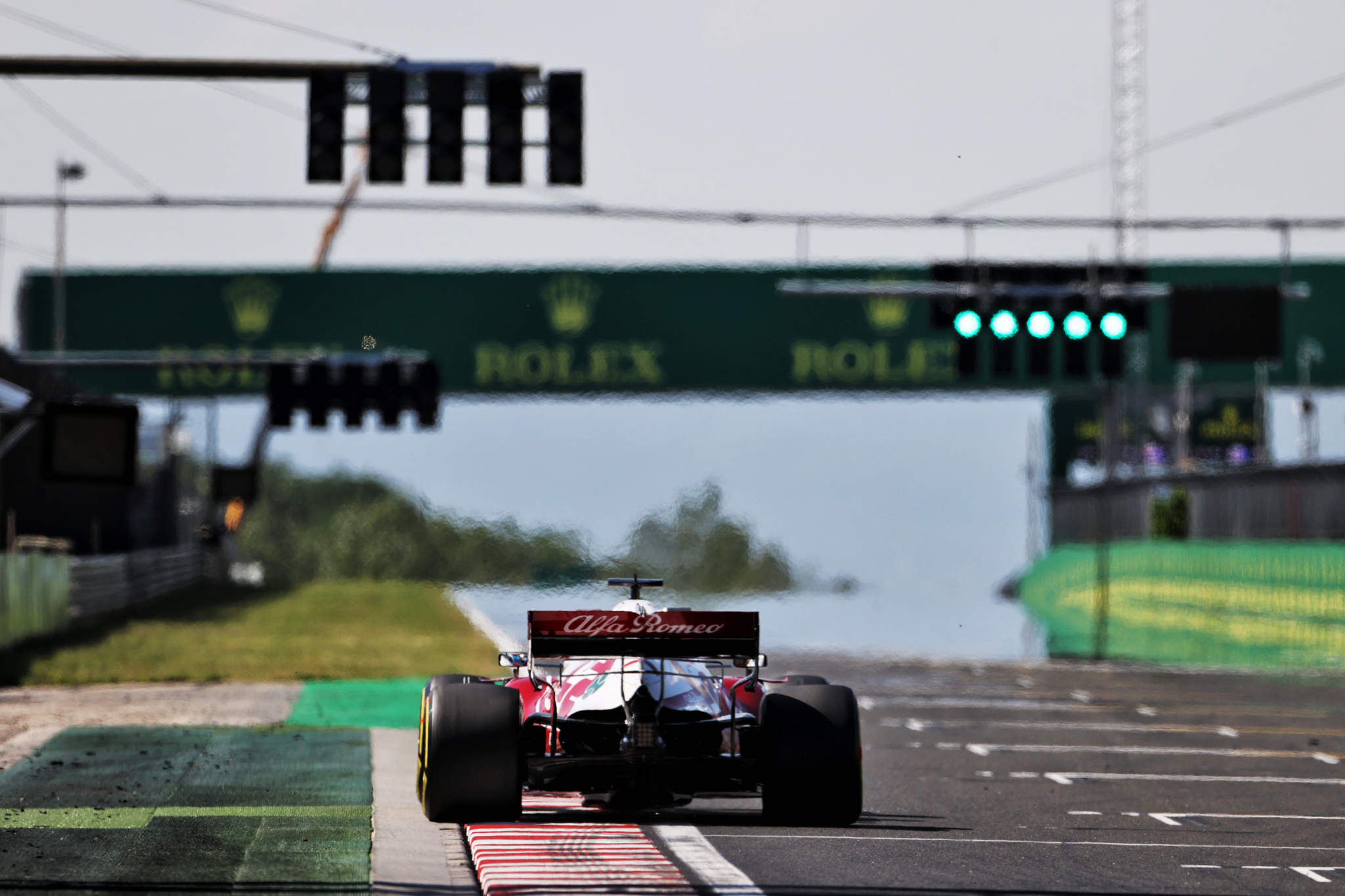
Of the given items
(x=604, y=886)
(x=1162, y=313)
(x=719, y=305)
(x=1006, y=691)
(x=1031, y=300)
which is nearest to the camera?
(x=604, y=886)

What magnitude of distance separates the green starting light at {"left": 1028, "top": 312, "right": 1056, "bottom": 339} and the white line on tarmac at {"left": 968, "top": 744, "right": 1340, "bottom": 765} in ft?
24.7

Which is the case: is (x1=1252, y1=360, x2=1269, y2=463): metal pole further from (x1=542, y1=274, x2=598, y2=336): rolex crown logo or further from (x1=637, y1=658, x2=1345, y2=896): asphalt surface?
(x1=637, y1=658, x2=1345, y2=896): asphalt surface

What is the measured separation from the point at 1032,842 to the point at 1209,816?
2.49m

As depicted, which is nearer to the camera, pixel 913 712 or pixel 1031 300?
pixel 913 712

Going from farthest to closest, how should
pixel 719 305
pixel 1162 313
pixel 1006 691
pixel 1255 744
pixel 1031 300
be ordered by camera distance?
pixel 1162 313 → pixel 719 305 → pixel 1006 691 → pixel 1031 300 → pixel 1255 744

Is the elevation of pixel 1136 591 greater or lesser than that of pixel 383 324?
lesser

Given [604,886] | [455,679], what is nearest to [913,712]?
[455,679]

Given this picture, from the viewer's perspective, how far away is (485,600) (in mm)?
29297

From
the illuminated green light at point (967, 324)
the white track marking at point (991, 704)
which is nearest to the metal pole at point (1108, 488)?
the white track marking at point (991, 704)

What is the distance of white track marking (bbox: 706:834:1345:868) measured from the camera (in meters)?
13.6

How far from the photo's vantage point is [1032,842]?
544 inches

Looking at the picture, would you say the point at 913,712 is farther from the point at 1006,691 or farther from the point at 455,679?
the point at 455,679

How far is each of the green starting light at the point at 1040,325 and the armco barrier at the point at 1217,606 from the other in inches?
486

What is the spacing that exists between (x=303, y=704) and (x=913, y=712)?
23.9ft
